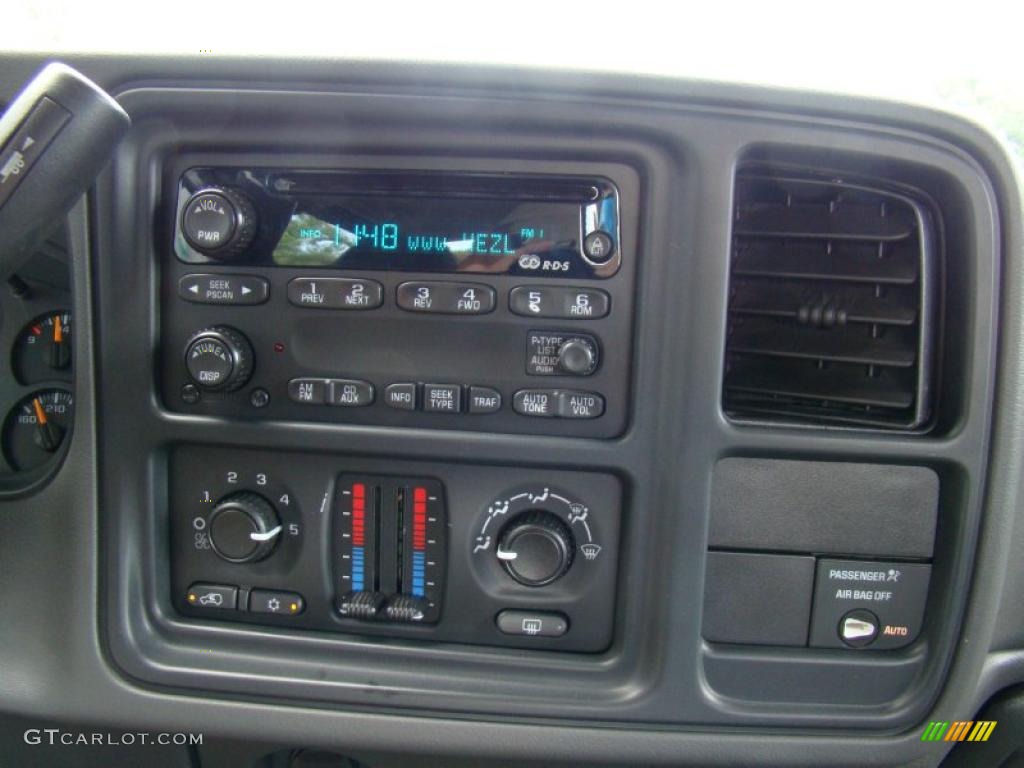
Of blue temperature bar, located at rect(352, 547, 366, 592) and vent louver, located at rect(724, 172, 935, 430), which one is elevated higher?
vent louver, located at rect(724, 172, 935, 430)

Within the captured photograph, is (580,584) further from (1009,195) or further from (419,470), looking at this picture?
(1009,195)

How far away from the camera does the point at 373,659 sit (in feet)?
3.53

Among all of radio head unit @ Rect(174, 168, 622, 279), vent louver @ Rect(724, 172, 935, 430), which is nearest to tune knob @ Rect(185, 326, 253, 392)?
radio head unit @ Rect(174, 168, 622, 279)

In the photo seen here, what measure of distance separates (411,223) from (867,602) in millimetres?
764

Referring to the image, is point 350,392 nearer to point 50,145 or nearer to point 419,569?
point 419,569

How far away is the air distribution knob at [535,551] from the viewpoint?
102cm

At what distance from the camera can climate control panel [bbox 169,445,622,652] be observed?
1.04m

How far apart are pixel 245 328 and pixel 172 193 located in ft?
0.67

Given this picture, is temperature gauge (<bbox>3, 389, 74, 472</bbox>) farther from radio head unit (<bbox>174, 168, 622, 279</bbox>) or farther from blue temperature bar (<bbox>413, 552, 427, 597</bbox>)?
blue temperature bar (<bbox>413, 552, 427, 597</bbox>)

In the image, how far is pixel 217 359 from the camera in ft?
3.27

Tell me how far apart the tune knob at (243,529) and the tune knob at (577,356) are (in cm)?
44

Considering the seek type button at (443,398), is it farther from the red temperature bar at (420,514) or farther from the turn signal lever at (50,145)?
the turn signal lever at (50,145)

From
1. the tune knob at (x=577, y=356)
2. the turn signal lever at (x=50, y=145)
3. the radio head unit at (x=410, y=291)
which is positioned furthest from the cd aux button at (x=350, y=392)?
the turn signal lever at (x=50, y=145)

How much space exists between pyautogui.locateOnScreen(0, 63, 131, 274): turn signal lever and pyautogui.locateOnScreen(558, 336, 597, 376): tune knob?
54 centimetres
